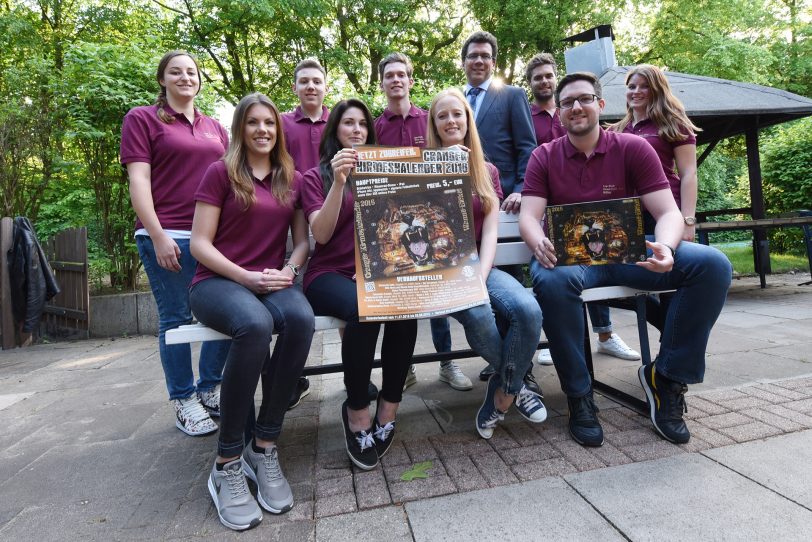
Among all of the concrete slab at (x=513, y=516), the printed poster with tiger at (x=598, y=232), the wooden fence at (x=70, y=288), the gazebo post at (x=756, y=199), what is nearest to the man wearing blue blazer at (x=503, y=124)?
the printed poster with tiger at (x=598, y=232)

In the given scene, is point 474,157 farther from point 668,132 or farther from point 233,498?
point 233,498

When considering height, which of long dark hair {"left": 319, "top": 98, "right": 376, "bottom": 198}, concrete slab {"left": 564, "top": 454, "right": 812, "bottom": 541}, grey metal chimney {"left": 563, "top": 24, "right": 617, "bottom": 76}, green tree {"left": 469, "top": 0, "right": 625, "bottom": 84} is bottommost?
concrete slab {"left": 564, "top": 454, "right": 812, "bottom": 541}

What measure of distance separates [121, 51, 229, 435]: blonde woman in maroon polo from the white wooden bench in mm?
589

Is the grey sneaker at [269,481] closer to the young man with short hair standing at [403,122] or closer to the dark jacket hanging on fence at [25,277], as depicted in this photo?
the young man with short hair standing at [403,122]

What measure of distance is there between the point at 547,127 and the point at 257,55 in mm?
12516

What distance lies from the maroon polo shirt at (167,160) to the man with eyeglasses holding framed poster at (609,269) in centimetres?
192

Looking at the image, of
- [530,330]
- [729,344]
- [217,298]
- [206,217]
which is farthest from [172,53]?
[729,344]

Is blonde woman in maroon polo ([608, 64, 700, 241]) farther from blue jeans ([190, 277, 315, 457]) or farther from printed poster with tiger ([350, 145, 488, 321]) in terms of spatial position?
blue jeans ([190, 277, 315, 457])

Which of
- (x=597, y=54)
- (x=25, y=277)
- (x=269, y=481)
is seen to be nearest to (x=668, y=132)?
(x=269, y=481)

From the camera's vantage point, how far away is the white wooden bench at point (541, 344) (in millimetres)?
2045

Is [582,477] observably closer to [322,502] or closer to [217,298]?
[322,502]

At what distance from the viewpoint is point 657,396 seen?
2309 millimetres

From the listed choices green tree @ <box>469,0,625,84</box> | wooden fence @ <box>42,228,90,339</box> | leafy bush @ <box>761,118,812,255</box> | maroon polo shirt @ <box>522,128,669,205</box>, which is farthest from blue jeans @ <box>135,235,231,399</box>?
green tree @ <box>469,0,625,84</box>

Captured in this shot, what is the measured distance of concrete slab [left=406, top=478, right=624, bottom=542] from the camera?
1.58m
